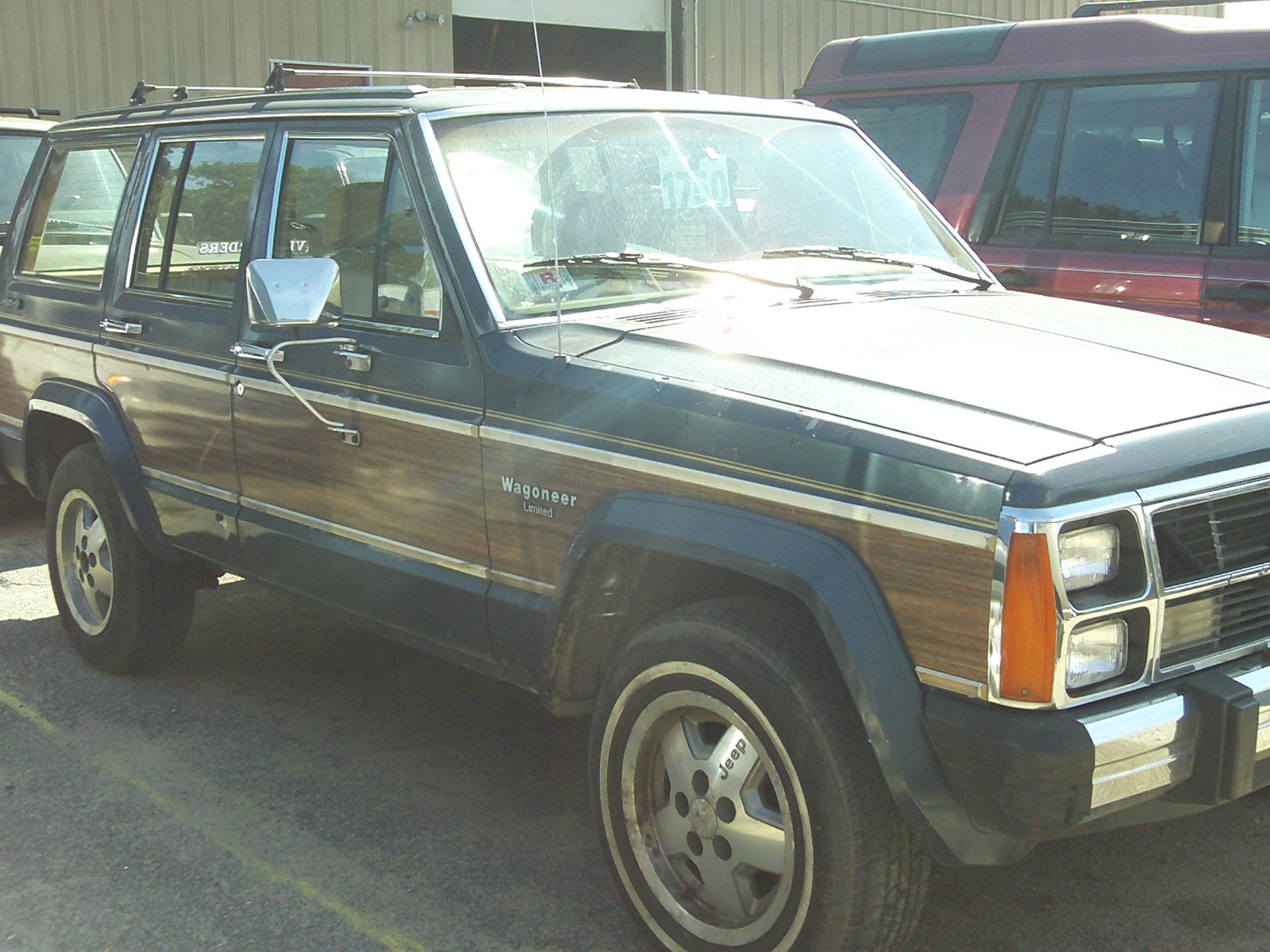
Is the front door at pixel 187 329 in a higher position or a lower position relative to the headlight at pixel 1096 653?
higher

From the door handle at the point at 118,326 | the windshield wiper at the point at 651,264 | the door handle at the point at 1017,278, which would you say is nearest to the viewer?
the windshield wiper at the point at 651,264

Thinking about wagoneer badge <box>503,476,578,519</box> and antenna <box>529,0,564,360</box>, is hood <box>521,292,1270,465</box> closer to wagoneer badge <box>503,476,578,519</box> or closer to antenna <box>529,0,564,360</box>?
antenna <box>529,0,564,360</box>

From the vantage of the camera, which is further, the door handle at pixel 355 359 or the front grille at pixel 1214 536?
the door handle at pixel 355 359

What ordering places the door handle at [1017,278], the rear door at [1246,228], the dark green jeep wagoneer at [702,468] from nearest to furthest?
the dark green jeep wagoneer at [702,468] → the rear door at [1246,228] → the door handle at [1017,278]

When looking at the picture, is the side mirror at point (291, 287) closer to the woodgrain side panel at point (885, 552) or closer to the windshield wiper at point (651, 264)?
the windshield wiper at point (651, 264)

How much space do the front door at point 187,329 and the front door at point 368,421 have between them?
0.50ft

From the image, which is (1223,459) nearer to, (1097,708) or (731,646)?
(1097,708)

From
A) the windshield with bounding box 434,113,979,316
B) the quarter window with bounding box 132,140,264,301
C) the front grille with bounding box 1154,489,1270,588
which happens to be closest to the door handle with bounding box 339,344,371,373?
the windshield with bounding box 434,113,979,316

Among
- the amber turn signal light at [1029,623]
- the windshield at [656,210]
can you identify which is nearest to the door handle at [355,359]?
the windshield at [656,210]

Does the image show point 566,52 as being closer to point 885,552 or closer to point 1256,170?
point 1256,170

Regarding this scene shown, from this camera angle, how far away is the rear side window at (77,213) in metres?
4.98

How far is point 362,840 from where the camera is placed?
12.3 ft

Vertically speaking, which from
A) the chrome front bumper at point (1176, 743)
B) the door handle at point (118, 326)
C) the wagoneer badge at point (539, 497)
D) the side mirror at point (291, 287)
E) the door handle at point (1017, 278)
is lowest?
the chrome front bumper at point (1176, 743)

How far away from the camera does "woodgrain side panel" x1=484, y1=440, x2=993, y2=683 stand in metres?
2.46
